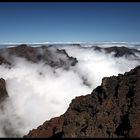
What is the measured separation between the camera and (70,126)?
→ 122ft

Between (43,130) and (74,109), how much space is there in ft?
25.6

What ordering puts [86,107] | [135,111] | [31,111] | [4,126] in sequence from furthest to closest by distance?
[31,111] → [4,126] → [86,107] → [135,111]

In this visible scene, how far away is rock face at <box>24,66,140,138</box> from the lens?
33.8 metres

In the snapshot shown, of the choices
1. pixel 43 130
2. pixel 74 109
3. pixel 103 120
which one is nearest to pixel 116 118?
pixel 103 120

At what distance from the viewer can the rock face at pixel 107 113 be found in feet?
111

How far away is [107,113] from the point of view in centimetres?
3703

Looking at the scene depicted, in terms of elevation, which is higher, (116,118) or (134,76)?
(134,76)

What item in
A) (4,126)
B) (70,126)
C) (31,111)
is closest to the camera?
(70,126)

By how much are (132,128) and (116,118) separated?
4454 mm

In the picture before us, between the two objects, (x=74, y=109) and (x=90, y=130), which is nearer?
(x=90, y=130)

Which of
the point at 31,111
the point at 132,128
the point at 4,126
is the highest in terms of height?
the point at 31,111

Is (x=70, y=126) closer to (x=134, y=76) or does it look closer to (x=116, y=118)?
(x=116, y=118)

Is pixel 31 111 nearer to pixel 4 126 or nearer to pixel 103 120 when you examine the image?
pixel 4 126

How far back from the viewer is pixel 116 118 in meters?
36.0
